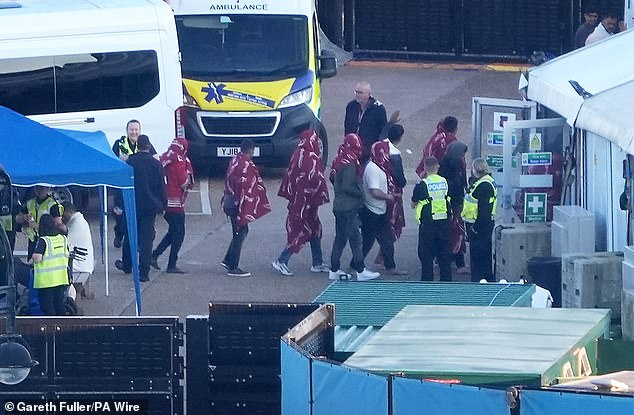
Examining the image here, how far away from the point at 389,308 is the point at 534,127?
581 centimetres

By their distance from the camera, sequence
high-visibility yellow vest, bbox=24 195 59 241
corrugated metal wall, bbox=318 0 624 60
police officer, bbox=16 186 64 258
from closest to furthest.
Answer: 1. police officer, bbox=16 186 64 258
2. high-visibility yellow vest, bbox=24 195 59 241
3. corrugated metal wall, bbox=318 0 624 60

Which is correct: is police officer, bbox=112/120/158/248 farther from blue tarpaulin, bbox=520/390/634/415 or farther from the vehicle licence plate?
blue tarpaulin, bbox=520/390/634/415

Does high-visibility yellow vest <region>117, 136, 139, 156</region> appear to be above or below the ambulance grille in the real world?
below

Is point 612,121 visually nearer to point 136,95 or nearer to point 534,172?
point 534,172

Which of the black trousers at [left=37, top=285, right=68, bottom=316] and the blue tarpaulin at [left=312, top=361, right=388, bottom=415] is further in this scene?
the black trousers at [left=37, top=285, right=68, bottom=316]

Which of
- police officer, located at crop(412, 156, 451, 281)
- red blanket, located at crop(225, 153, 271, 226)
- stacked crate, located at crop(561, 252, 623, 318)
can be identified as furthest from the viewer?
red blanket, located at crop(225, 153, 271, 226)

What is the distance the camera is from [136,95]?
20047mm

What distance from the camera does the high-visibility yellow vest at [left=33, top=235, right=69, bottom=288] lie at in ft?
47.2

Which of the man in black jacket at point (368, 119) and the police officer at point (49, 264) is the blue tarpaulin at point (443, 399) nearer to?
the police officer at point (49, 264)

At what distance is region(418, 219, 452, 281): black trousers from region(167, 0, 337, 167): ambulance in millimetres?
5436

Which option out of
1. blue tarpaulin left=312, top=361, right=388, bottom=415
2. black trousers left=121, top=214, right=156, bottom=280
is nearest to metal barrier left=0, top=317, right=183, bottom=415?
blue tarpaulin left=312, top=361, right=388, bottom=415

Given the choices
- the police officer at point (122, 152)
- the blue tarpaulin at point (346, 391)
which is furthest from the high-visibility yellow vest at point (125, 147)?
the blue tarpaulin at point (346, 391)

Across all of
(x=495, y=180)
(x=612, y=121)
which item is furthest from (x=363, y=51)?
(x=612, y=121)

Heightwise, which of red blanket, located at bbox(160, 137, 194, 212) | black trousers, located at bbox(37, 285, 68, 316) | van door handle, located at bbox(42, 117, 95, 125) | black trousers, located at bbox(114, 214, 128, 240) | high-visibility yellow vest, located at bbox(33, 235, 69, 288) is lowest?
black trousers, located at bbox(37, 285, 68, 316)
